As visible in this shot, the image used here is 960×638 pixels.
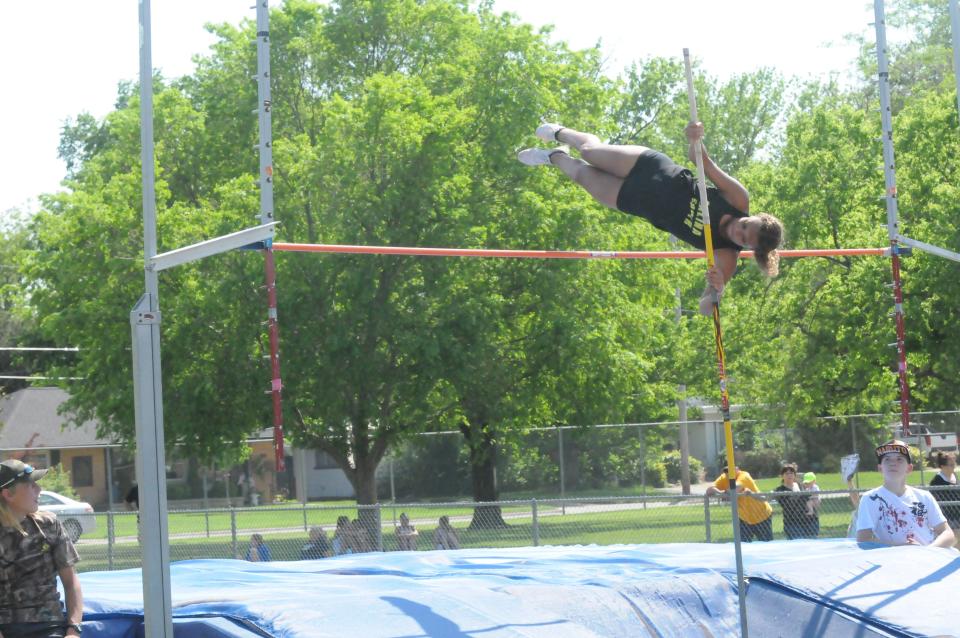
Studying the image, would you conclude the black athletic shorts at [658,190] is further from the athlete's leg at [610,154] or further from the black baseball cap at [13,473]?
the black baseball cap at [13,473]

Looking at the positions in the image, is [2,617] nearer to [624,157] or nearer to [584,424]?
[624,157]

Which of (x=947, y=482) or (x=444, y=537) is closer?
(x=947, y=482)

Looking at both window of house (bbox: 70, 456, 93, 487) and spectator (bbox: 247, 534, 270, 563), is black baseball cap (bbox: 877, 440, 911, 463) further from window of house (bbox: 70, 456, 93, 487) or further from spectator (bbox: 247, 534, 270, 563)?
window of house (bbox: 70, 456, 93, 487)

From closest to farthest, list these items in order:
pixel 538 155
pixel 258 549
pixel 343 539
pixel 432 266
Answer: pixel 538 155 → pixel 343 539 → pixel 258 549 → pixel 432 266

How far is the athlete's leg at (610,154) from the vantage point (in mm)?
6684

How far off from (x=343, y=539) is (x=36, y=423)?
26954mm

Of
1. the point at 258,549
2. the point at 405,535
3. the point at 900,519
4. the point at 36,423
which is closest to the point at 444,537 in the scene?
the point at 405,535

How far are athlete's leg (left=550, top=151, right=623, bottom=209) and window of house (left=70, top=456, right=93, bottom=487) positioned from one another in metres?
27.4

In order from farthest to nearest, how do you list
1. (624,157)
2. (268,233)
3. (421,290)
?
(421,290) → (624,157) → (268,233)

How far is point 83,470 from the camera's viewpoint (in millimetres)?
31828

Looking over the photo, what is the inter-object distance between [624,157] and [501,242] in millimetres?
10304

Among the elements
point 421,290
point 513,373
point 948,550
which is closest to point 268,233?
point 948,550

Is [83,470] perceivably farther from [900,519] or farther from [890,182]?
[900,519]

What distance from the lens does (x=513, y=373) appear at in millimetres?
17500
